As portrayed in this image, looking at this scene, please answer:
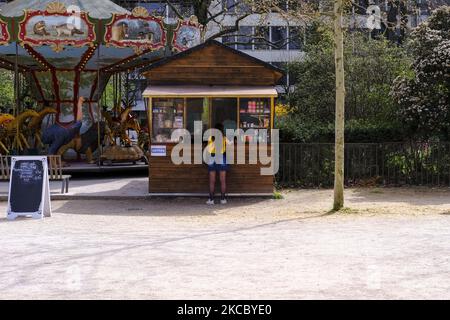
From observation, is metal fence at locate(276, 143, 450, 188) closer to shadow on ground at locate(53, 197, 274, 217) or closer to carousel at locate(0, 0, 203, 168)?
shadow on ground at locate(53, 197, 274, 217)

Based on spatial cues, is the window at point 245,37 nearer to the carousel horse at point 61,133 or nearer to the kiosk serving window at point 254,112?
the carousel horse at point 61,133

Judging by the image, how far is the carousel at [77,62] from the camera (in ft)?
66.9

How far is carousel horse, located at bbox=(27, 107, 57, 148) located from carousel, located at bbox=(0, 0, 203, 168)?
0.03 metres

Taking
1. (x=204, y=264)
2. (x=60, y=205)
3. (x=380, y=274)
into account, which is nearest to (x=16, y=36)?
(x=60, y=205)

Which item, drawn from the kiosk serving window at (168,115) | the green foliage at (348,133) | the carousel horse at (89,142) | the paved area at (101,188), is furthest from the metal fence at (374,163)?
the carousel horse at (89,142)

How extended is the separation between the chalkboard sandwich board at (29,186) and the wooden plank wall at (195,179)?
3.56 meters

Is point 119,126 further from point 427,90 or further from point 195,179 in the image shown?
point 427,90

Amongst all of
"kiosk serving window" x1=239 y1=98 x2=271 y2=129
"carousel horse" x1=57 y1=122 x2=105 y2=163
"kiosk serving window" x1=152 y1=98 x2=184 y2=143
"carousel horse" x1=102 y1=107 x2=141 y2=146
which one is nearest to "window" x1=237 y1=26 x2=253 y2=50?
"carousel horse" x1=102 y1=107 x2=141 y2=146

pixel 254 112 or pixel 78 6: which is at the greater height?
pixel 78 6

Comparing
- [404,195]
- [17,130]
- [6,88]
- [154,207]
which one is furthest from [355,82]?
[6,88]

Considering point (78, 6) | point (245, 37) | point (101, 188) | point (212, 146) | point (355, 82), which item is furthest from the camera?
point (245, 37)

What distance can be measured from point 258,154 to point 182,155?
1789 millimetres

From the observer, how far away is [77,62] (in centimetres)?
2438

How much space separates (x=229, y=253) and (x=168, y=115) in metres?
8.23
